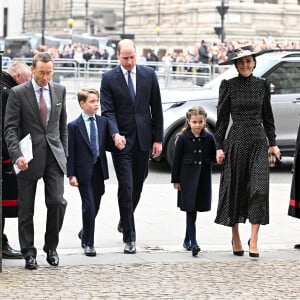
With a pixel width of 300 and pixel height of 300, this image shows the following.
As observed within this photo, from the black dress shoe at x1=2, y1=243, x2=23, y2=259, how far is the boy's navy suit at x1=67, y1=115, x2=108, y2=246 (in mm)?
640

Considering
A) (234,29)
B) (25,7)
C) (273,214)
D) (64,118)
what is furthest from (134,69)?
(25,7)

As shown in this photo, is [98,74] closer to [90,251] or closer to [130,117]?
[130,117]

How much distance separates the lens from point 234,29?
6731 centimetres

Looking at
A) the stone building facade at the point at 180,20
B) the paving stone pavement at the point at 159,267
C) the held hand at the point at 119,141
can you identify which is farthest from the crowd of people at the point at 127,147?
the stone building facade at the point at 180,20

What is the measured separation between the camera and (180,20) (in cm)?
7394

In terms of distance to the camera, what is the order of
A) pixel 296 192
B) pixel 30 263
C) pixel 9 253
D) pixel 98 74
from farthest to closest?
1. pixel 98 74
2. pixel 296 192
3. pixel 9 253
4. pixel 30 263

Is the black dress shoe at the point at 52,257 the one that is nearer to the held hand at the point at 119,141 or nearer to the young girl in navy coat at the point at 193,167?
the held hand at the point at 119,141

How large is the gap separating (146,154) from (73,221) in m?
2.06

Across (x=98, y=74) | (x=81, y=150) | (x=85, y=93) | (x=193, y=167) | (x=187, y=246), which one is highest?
(x=85, y=93)

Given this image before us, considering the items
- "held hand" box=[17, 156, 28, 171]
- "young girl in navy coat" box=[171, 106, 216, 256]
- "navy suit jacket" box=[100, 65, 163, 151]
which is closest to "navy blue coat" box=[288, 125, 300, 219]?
"young girl in navy coat" box=[171, 106, 216, 256]

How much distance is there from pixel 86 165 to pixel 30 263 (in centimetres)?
129

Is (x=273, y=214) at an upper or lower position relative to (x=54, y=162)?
lower

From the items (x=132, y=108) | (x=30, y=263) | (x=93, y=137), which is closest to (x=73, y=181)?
(x=93, y=137)

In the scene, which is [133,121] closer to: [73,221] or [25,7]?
[73,221]
